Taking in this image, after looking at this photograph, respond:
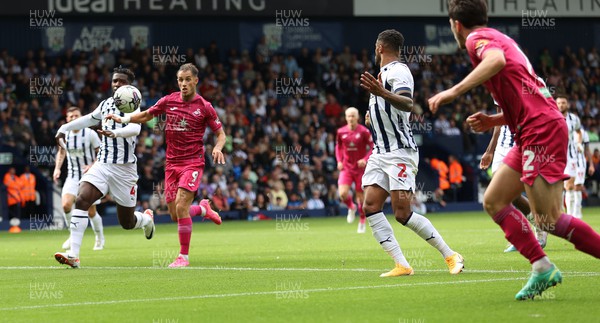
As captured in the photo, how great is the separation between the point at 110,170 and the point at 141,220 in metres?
1.46

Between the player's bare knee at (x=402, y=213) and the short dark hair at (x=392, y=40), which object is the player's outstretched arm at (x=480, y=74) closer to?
the short dark hair at (x=392, y=40)

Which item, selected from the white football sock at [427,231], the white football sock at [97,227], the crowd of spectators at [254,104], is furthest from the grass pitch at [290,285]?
the crowd of spectators at [254,104]

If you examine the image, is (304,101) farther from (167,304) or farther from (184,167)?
(167,304)

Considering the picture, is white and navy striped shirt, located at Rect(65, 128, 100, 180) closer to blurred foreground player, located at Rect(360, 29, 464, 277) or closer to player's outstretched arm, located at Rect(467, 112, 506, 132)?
blurred foreground player, located at Rect(360, 29, 464, 277)

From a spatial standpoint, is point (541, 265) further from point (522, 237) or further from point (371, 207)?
point (371, 207)

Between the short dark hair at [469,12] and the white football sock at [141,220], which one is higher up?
the short dark hair at [469,12]

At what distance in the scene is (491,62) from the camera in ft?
26.1

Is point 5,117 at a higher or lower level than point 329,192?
higher

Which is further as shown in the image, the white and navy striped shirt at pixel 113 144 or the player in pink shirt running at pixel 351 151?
the player in pink shirt running at pixel 351 151

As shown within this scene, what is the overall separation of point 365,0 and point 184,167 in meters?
20.9

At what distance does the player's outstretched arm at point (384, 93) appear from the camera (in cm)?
994

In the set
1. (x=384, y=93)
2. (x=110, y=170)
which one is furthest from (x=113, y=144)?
(x=384, y=93)

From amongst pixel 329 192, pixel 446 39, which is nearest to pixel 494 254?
pixel 329 192

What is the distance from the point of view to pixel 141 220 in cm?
1566
